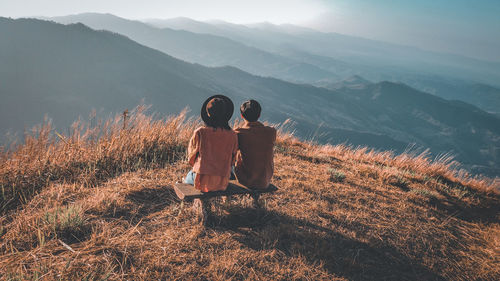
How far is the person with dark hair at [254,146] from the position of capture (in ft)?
9.66

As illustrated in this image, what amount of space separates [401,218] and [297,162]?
2.43 metres

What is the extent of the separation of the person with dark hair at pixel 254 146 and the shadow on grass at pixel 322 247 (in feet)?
1.66

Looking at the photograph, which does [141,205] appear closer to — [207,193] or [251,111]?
[207,193]

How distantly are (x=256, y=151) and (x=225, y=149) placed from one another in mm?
429

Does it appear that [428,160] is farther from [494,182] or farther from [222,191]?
[222,191]

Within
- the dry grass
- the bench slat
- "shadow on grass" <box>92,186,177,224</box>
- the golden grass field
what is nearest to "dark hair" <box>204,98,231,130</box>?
the bench slat

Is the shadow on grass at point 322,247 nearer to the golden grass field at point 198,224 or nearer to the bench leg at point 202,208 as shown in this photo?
the golden grass field at point 198,224

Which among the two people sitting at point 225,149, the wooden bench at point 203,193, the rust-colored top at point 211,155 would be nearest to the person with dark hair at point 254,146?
the two people sitting at point 225,149

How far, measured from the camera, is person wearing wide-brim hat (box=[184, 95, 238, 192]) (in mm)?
2654

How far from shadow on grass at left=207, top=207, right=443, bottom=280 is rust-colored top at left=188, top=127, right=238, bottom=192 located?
0.59 metres

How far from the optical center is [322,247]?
273cm

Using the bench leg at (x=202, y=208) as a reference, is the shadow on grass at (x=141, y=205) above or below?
below

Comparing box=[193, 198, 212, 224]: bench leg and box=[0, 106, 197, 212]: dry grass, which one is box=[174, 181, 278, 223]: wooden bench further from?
box=[0, 106, 197, 212]: dry grass

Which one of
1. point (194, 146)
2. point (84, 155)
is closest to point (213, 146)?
point (194, 146)
